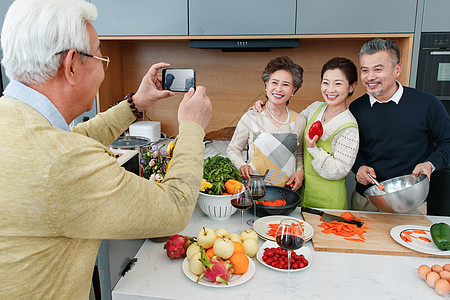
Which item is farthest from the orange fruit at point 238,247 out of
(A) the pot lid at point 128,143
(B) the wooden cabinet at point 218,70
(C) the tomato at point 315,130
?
(B) the wooden cabinet at point 218,70

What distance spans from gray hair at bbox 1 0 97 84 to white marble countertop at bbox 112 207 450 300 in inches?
24.6

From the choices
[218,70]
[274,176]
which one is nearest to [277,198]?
[274,176]

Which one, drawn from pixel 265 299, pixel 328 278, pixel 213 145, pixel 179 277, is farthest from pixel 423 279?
pixel 213 145

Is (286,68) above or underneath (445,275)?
above

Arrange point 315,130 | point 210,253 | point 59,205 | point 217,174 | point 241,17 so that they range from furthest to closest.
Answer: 1. point 241,17
2. point 315,130
3. point 217,174
4. point 210,253
5. point 59,205

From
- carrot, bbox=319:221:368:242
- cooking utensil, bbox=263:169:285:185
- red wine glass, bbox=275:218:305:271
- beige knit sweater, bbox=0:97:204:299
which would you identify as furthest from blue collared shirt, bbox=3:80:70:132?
cooking utensil, bbox=263:169:285:185

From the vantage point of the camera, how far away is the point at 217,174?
1.43 meters

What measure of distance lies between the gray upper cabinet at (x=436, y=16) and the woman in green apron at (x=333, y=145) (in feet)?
3.23

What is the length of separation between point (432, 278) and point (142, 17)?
2404 millimetres

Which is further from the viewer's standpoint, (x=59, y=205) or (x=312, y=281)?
(x=312, y=281)

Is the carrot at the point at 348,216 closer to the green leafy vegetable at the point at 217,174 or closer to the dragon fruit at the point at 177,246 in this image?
the green leafy vegetable at the point at 217,174

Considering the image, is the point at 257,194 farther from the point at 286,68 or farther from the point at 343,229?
the point at 286,68

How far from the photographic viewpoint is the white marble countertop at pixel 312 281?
1000 millimetres

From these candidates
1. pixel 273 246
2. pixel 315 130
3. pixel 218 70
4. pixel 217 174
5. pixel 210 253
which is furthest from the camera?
pixel 218 70
